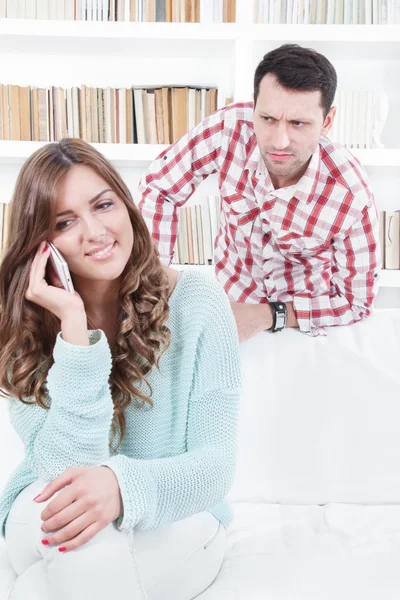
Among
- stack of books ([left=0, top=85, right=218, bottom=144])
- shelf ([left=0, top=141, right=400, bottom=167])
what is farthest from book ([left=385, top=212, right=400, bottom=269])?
stack of books ([left=0, top=85, right=218, bottom=144])

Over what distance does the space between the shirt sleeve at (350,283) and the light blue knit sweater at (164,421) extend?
46 cm

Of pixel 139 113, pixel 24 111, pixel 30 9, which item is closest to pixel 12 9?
pixel 30 9

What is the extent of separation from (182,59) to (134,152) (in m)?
0.54

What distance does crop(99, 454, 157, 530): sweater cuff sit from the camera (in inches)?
39.8

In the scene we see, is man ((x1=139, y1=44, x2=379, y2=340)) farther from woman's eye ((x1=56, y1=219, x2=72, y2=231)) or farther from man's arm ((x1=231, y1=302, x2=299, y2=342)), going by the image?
woman's eye ((x1=56, y1=219, x2=72, y2=231))

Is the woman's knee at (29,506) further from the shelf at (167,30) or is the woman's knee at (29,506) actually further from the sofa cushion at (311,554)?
the shelf at (167,30)

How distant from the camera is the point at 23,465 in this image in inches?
49.2

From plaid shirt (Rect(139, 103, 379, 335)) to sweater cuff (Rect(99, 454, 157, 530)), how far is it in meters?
0.73

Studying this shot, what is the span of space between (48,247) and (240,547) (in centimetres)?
74

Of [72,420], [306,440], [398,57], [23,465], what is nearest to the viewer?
[72,420]

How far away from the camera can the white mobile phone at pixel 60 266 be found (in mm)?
1153

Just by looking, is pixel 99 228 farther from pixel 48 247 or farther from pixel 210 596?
pixel 210 596

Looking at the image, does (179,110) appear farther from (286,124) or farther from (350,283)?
(350,283)

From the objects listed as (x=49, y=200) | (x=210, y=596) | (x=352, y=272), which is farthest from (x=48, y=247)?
(x=352, y=272)
